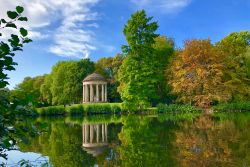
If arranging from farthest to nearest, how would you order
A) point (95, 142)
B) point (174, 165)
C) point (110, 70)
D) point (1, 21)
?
point (110, 70), point (95, 142), point (174, 165), point (1, 21)

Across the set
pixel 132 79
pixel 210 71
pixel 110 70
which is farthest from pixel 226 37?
pixel 110 70

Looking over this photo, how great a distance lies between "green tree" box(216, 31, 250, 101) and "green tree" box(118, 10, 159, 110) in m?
9.25

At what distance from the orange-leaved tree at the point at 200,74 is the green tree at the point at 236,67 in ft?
4.33

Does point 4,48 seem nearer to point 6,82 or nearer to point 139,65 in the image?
point 6,82

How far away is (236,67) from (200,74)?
576 centimetres

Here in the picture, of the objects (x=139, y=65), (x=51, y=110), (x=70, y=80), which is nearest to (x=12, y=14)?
(x=139, y=65)

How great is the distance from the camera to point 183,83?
1687 inches

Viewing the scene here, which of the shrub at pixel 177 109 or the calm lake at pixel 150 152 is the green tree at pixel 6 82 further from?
the shrub at pixel 177 109

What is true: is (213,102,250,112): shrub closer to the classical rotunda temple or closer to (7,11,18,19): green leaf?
the classical rotunda temple

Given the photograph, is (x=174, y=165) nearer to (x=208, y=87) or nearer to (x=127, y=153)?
(x=127, y=153)

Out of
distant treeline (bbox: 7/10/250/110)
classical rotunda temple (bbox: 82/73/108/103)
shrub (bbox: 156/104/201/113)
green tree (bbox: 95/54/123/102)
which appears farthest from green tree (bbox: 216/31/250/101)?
green tree (bbox: 95/54/123/102)

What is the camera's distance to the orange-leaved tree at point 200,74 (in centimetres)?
4190

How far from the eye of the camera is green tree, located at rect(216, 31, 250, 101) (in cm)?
4309

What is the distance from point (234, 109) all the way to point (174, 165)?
35.4m
